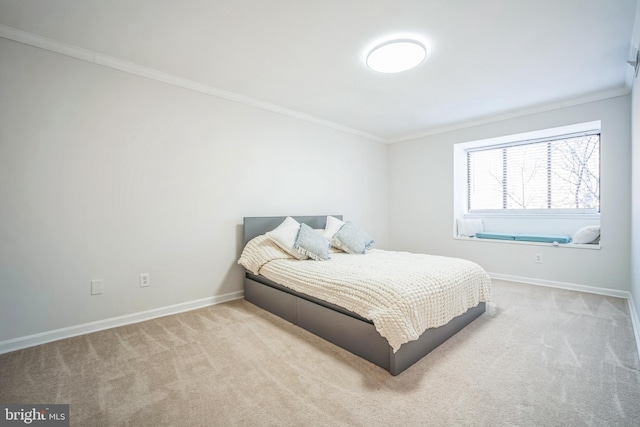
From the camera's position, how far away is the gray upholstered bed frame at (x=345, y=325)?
182cm

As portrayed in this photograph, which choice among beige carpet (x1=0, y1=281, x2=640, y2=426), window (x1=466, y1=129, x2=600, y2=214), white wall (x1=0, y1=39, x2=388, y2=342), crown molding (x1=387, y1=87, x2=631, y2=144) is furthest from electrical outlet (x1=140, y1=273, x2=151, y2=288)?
window (x1=466, y1=129, x2=600, y2=214)

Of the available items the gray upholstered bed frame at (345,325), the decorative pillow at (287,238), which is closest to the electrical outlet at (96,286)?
the gray upholstered bed frame at (345,325)

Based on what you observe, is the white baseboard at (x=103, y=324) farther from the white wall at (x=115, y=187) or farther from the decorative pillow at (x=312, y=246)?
the decorative pillow at (x=312, y=246)

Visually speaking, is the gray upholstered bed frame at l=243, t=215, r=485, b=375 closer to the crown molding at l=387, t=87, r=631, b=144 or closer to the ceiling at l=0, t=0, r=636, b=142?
the ceiling at l=0, t=0, r=636, b=142

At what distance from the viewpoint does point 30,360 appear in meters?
1.95

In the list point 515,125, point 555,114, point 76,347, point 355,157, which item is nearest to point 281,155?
point 355,157

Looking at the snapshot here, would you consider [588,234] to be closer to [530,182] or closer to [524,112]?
[530,182]

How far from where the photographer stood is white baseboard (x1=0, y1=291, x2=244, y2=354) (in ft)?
6.95

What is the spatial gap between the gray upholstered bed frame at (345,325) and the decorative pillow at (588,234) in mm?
2014

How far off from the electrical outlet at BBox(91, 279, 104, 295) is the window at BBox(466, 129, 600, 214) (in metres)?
5.31

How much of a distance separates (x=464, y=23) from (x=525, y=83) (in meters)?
1.53

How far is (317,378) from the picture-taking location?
67.6 inches

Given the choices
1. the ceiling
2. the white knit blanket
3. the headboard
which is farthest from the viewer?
the headboard

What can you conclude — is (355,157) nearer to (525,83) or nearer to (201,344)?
(525,83)
